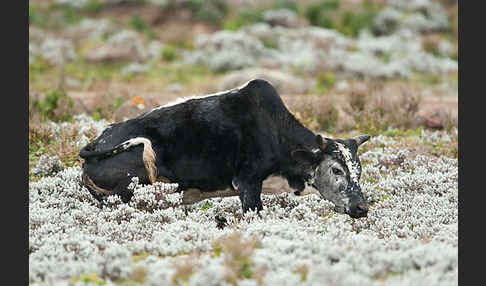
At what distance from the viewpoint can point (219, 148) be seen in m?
8.45

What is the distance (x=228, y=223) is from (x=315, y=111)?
6979mm

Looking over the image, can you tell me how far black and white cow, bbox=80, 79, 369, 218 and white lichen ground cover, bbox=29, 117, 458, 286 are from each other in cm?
34

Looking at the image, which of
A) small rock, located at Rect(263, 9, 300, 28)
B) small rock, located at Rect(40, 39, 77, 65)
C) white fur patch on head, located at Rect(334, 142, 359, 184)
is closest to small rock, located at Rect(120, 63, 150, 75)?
small rock, located at Rect(40, 39, 77, 65)

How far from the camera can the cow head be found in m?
7.99

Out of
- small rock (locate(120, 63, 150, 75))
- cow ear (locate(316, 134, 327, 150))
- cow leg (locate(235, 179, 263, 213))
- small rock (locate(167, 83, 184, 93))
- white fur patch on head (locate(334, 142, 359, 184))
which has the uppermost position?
small rock (locate(120, 63, 150, 75))

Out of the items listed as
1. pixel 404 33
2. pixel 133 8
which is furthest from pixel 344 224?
pixel 133 8

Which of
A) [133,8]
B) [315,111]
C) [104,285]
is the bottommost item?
[104,285]

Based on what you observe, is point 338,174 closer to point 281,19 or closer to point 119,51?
point 119,51

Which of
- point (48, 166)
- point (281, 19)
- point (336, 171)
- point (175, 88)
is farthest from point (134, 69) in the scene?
point (336, 171)

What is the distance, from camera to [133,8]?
36.0m

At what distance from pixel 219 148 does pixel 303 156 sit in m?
1.20

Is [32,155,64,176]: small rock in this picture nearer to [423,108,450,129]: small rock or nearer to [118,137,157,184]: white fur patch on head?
[118,137,157,184]: white fur patch on head

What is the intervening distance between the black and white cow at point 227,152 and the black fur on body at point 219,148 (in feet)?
0.05

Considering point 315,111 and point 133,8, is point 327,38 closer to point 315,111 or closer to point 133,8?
point 133,8
